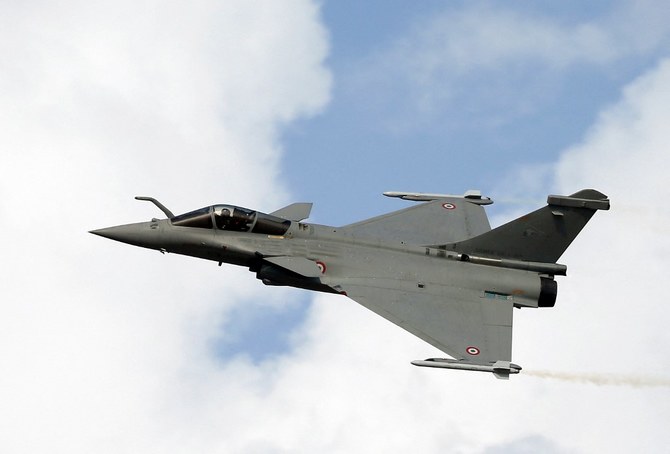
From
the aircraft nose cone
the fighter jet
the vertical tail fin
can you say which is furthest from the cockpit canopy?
the vertical tail fin

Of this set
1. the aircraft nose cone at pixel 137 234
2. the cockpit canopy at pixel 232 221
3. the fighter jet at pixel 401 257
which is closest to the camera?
the fighter jet at pixel 401 257

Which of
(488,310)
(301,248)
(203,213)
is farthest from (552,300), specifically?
(203,213)

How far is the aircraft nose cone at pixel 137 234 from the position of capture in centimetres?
3853

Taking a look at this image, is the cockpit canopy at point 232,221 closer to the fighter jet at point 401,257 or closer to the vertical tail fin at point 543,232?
the fighter jet at point 401,257

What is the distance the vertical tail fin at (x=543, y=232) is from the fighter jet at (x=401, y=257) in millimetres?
29

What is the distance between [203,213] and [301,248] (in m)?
3.07

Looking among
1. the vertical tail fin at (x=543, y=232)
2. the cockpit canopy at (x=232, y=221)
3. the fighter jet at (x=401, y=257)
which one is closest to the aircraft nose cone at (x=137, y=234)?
the fighter jet at (x=401, y=257)

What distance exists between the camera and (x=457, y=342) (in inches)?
1423

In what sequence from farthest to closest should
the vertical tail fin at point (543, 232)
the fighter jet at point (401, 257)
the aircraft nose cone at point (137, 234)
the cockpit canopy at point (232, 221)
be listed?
the aircraft nose cone at point (137, 234) → the cockpit canopy at point (232, 221) → the vertical tail fin at point (543, 232) → the fighter jet at point (401, 257)

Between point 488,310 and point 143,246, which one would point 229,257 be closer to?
point 143,246

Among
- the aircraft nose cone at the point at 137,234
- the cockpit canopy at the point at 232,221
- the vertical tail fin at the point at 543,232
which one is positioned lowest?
the aircraft nose cone at the point at 137,234

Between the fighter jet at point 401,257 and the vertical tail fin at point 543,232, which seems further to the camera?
the vertical tail fin at point 543,232

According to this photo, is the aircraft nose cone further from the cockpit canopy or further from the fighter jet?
the cockpit canopy

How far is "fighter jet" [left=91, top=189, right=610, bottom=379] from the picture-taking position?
37.3 meters
